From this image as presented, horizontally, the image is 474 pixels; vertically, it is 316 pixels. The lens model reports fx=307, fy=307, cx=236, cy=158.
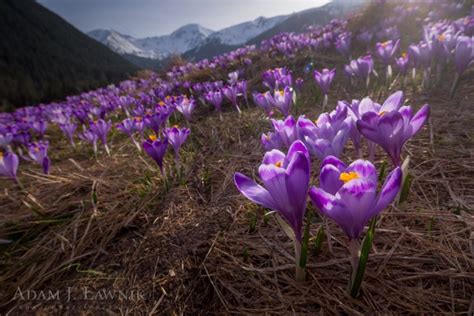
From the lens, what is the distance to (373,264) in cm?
132

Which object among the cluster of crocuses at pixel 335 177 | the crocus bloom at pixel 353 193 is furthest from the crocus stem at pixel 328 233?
the crocus bloom at pixel 353 193

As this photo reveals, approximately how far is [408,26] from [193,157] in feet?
23.5

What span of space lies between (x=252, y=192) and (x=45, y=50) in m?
89.0

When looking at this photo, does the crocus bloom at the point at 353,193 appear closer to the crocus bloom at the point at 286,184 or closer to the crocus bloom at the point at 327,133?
the crocus bloom at the point at 286,184

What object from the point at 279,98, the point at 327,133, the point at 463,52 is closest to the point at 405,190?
the point at 327,133

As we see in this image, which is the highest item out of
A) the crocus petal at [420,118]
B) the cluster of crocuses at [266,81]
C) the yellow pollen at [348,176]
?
the yellow pollen at [348,176]

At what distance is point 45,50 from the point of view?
73.1 metres

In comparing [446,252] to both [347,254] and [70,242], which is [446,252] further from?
[70,242]

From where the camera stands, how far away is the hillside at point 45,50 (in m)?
57.3

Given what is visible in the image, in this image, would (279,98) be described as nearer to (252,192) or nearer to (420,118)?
(420,118)

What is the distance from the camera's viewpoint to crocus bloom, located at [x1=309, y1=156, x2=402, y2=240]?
0.96 meters

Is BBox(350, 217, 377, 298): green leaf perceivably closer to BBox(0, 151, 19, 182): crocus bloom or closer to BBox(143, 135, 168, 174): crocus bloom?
BBox(143, 135, 168, 174): crocus bloom

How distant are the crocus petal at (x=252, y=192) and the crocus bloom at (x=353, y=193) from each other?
21cm

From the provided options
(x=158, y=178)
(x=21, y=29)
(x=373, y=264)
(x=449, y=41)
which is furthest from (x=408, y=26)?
(x=21, y=29)
